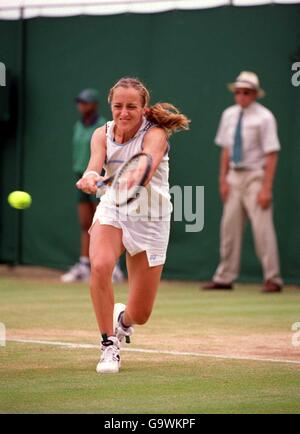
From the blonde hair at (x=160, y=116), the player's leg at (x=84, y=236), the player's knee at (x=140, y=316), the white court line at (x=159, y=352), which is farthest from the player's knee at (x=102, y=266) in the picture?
the player's leg at (x=84, y=236)

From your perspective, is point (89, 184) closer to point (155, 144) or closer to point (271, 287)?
point (155, 144)

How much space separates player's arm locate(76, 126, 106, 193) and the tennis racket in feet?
0.19

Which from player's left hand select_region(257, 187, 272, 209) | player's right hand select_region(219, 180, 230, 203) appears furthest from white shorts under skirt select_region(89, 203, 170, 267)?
player's right hand select_region(219, 180, 230, 203)

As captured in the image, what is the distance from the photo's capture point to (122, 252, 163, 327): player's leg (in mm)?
7922

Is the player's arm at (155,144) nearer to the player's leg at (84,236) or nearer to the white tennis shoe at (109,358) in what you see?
the white tennis shoe at (109,358)

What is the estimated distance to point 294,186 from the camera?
1442 centimetres

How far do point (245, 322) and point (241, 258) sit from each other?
13.9 ft

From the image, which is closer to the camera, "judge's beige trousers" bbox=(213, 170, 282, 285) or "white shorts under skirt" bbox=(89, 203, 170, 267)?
"white shorts under skirt" bbox=(89, 203, 170, 267)

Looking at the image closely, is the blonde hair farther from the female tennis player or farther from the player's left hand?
the player's left hand

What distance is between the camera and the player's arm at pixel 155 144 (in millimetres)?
7652

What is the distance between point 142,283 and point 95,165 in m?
0.84

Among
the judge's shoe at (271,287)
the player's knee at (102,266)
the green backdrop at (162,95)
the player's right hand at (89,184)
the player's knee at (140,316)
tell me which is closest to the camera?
the player's right hand at (89,184)

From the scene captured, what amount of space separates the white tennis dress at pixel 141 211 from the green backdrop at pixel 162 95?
21.8ft
